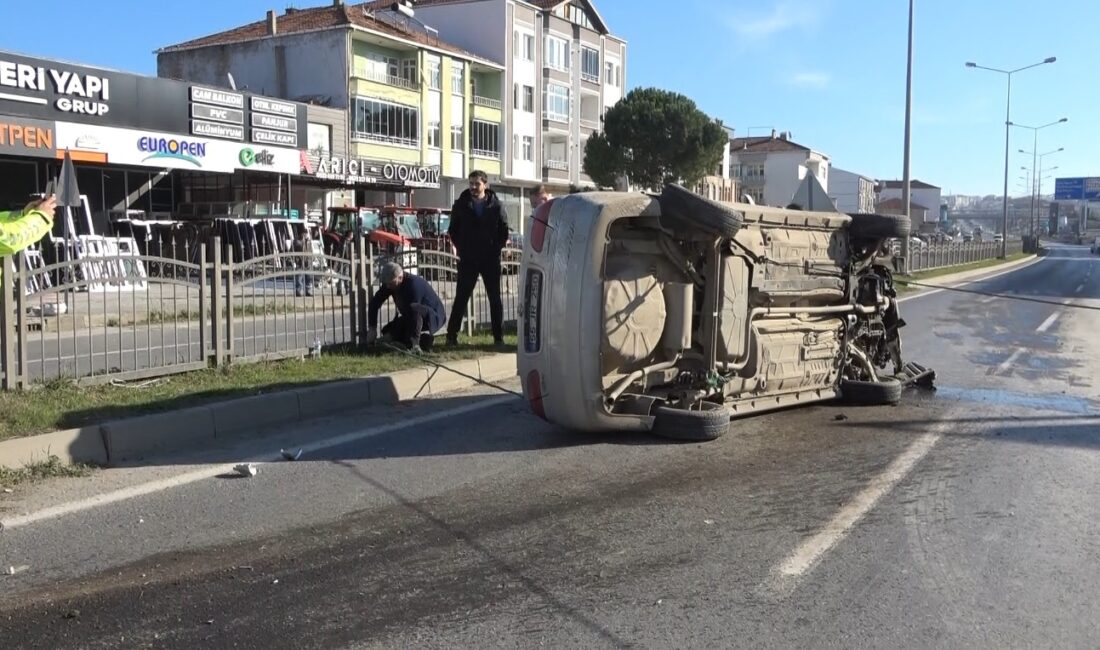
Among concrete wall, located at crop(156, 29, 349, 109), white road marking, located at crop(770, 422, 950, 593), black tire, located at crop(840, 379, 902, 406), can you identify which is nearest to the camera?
white road marking, located at crop(770, 422, 950, 593)

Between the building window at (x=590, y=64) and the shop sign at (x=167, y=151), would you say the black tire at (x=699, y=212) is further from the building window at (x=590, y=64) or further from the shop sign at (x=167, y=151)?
the building window at (x=590, y=64)

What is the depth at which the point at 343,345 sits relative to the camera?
1023 cm

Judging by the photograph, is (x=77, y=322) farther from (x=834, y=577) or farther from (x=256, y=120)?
(x=256, y=120)

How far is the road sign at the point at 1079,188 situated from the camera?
92.2 metres

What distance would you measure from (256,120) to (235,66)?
13.9 meters

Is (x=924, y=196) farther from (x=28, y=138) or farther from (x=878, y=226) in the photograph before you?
(x=878, y=226)

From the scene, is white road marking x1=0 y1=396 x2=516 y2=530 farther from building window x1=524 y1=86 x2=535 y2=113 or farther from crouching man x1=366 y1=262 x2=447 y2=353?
building window x1=524 y1=86 x2=535 y2=113

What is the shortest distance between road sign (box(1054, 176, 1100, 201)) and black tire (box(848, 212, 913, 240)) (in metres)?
98.3

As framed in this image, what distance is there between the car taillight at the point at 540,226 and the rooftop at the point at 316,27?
37277mm

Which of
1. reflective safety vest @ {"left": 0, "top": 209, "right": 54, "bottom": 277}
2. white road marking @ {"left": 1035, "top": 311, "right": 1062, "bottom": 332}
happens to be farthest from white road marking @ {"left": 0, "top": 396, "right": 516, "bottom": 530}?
white road marking @ {"left": 1035, "top": 311, "right": 1062, "bottom": 332}

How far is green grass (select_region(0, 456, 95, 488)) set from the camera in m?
5.65

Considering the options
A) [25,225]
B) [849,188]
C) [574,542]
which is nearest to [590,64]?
[25,225]

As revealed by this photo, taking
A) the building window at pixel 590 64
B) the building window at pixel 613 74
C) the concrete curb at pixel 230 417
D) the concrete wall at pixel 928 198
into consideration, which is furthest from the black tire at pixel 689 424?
the concrete wall at pixel 928 198

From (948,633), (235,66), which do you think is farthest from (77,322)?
(235,66)
